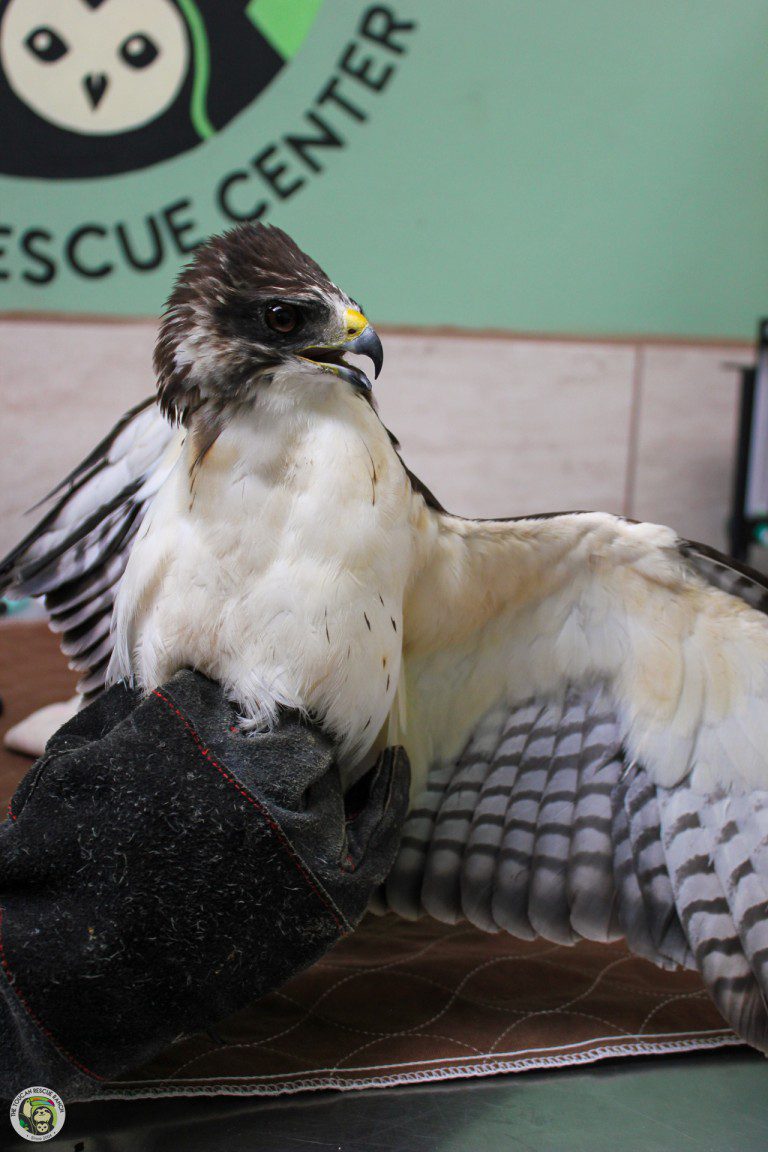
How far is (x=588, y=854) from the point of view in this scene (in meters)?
1.56

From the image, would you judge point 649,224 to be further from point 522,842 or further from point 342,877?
point 342,877

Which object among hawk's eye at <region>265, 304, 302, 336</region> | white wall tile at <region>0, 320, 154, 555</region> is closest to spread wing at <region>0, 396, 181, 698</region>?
hawk's eye at <region>265, 304, 302, 336</region>

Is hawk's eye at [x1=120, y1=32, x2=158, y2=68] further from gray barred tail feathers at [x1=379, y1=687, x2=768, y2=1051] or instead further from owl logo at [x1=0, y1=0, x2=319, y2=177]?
gray barred tail feathers at [x1=379, y1=687, x2=768, y2=1051]

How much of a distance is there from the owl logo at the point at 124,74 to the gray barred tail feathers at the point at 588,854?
240 centimetres

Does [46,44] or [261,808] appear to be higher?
[46,44]

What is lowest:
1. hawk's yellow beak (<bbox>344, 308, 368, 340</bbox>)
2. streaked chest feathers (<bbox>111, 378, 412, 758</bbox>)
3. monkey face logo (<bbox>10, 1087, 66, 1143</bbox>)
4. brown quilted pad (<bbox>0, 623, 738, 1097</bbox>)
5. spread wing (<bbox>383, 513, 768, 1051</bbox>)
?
brown quilted pad (<bbox>0, 623, 738, 1097</bbox>)

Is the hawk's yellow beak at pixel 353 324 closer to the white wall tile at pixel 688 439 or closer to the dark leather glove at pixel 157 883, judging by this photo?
the dark leather glove at pixel 157 883

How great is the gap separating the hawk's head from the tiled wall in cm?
218

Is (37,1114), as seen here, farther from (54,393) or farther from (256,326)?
(54,393)

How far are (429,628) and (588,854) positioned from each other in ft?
1.43

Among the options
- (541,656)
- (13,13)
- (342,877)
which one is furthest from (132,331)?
(342,877)

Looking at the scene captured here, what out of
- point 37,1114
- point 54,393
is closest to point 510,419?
point 54,393

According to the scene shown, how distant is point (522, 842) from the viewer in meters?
1.61

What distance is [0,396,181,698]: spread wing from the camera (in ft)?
5.32
